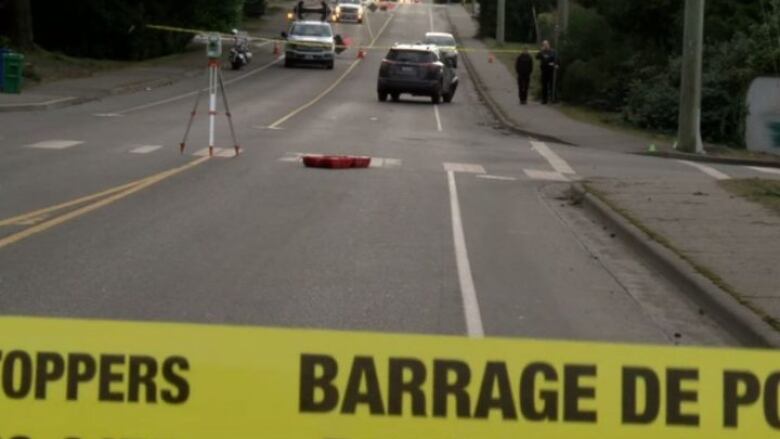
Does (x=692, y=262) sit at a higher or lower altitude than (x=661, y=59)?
higher

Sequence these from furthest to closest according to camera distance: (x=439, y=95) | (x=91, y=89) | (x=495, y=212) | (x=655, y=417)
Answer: (x=439, y=95) → (x=91, y=89) → (x=495, y=212) → (x=655, y=417)

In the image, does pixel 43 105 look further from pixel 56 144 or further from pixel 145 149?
pixel 145 149

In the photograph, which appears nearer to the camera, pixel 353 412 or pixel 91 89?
pixel 353 412

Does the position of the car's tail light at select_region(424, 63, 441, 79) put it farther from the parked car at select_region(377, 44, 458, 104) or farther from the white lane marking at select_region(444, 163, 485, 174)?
the white lane marking at select_region(444, 163, 485, 174)

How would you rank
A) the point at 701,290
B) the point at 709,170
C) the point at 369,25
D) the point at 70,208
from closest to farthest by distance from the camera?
the point at 701,290 → the point at 70,208 → the point at 709,170 → the point at 369,25

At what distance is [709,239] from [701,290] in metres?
3.42

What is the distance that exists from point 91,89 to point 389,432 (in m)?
40.5

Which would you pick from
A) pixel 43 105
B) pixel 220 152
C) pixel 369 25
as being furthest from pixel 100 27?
pixel 369 25

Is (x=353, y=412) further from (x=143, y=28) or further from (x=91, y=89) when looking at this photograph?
(x=143, y=28)

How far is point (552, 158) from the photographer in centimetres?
2880

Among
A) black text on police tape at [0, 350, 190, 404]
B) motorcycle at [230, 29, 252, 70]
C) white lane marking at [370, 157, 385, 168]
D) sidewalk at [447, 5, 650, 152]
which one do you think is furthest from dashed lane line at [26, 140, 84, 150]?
motorcycle at [230, 29, 252, 70]

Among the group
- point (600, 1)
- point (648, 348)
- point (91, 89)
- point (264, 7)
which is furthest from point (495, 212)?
point (264, 7)

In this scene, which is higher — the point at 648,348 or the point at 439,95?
the point at 648,348

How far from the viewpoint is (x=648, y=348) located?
159 inches
